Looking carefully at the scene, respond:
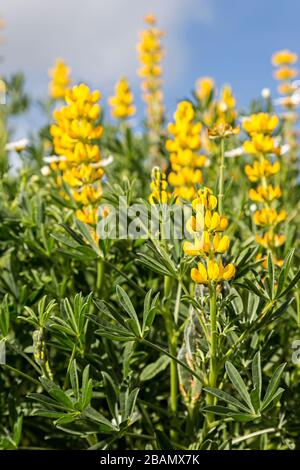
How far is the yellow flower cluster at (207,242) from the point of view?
853mm

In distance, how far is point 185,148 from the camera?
1.38 m

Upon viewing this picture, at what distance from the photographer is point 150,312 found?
0.86 metres

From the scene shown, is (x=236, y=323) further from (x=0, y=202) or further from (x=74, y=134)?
(x=0, y=202)

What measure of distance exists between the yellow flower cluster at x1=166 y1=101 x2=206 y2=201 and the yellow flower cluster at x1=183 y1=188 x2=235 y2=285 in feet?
1.52

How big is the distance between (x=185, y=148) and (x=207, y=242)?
0.55 metres

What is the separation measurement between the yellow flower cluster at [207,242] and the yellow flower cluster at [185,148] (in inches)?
18.3

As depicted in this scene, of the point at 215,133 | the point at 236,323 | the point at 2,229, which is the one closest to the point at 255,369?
the point at 236,323

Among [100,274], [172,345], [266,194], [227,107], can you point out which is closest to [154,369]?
[172,345]

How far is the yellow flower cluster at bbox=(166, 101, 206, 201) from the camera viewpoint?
1339 mm

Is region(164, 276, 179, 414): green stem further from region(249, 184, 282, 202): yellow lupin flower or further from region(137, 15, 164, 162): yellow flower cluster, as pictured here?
region(137, 15, 164, 162): yellow flower cluster

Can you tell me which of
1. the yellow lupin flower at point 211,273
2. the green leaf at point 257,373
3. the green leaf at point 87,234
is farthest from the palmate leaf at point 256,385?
the green leaf at point 87,234

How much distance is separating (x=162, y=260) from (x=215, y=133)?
277 millimetres

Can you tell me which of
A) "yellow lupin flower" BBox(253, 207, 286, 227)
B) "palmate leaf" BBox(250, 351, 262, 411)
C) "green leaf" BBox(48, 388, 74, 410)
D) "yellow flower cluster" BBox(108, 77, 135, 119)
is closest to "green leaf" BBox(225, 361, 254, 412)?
"palmate leaf" BBox(250, 351, 262, 411)

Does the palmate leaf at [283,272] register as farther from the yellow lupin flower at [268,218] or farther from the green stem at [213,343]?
the yellow lupin flower at [268,218]
